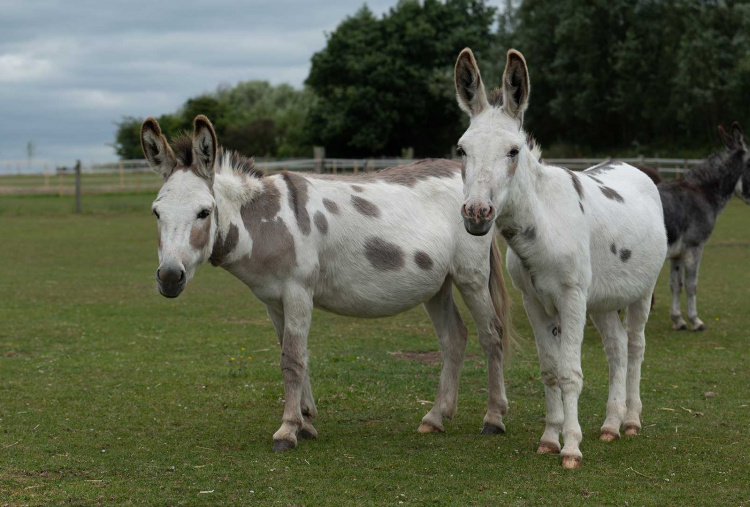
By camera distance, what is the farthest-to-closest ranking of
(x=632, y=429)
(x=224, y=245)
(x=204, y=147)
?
(x=632, y=429), (x=224, y=245), (x=204, y=147)

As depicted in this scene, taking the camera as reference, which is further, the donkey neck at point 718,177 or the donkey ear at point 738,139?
the donkey ear at point 738,139

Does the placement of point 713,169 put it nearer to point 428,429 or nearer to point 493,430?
point 493,430

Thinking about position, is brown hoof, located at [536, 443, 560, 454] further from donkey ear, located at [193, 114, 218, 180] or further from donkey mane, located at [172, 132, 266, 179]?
donkey ear, located at [193, 114, 218, 180]

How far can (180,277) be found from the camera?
193 inches

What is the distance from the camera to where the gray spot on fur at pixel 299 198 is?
563 centimetres

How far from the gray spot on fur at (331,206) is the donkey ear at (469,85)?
1312 millimetres

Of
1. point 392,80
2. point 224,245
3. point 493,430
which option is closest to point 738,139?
point 493,430

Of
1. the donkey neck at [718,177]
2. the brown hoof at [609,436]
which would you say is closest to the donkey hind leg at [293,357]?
the brown hoof at [609,436]

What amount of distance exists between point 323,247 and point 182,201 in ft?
3.59

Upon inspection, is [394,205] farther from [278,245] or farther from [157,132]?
[157,132]

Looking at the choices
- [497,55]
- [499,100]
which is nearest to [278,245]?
[499,100]

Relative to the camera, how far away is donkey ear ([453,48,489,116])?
15.9 feet

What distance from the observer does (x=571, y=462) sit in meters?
5.00

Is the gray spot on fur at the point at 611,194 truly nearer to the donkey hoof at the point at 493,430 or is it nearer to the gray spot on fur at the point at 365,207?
the gray spot on fur at the point at 365,207
